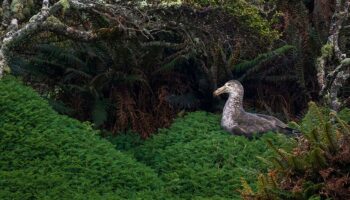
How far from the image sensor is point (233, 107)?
10.6m

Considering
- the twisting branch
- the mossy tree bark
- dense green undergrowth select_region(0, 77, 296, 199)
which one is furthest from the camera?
the mossy tree bark

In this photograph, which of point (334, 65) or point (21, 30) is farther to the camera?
point (334, 65)

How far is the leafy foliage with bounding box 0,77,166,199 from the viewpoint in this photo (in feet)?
24.9

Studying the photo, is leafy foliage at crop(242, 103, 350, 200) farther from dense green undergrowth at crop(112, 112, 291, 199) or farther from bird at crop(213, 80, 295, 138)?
bird at crop(213, 80, 295, 138)

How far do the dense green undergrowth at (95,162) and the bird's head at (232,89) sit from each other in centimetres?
112

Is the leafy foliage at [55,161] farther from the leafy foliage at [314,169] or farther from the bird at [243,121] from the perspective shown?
the leafy foliage at [314,169]

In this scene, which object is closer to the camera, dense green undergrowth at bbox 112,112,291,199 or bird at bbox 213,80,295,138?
dense green undergrowth at bbox 112,112,291,199

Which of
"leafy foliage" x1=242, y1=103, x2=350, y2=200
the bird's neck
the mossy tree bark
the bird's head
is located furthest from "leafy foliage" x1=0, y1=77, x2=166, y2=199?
the mossy tree bark

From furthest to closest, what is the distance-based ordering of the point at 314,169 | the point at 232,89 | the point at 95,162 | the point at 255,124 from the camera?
1. the point at 232,89
2. the point at 255,124
3. the point at 95,162
4. the point at 314,169

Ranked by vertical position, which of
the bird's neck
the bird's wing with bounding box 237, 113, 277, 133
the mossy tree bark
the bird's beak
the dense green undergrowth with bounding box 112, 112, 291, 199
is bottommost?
the dense green undergrowth with bounding box 112, 112, 291, 199

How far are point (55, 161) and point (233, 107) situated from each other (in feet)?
11.0

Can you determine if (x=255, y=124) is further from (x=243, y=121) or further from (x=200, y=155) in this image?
(x=200, y=155)

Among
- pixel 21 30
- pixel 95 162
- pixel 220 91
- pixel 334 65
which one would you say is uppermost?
pixel 21 30

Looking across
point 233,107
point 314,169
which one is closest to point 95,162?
point 233,107
